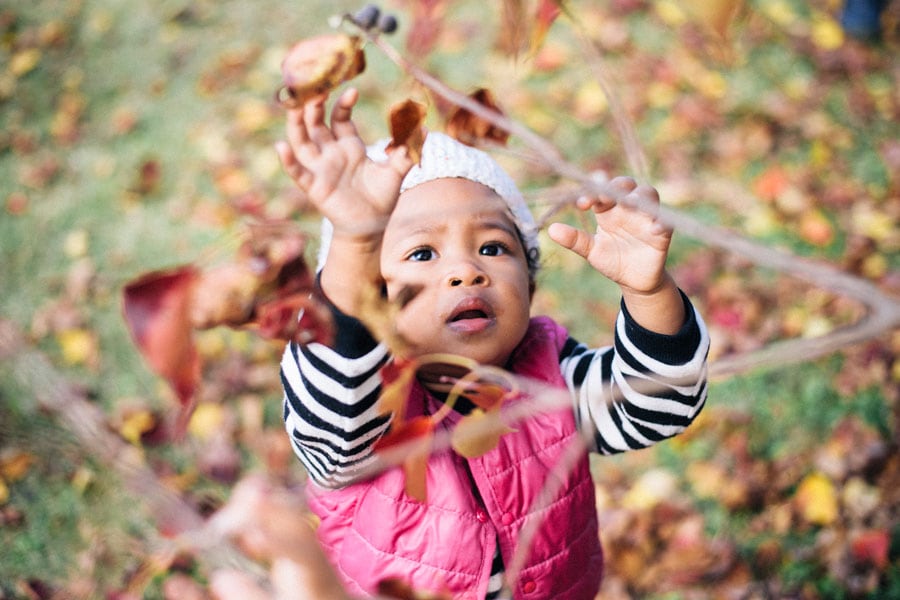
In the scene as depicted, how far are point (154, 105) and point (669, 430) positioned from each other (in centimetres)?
283

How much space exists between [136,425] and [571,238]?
1.77 meters

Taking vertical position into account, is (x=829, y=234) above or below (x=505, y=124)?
below

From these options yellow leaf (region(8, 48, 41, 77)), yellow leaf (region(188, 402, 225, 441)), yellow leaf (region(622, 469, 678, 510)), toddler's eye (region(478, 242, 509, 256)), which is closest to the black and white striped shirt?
toddler's eye (region(478, 242, 509, 256))

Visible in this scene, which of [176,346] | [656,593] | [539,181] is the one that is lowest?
[656,593]

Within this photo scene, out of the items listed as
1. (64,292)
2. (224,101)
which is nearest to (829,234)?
(224,101)

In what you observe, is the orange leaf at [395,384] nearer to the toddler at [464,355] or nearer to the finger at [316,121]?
the toddler at [464,355]

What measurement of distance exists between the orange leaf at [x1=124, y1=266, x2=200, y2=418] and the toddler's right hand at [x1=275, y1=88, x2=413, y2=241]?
192 millimetres

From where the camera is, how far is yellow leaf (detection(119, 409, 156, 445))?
2.39m

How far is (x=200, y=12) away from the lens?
145 inches

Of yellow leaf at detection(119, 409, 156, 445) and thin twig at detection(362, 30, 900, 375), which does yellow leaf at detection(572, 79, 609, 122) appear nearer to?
yellow leaf at detection(119, 409, 156, 445)

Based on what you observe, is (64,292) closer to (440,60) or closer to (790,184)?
(440,60)

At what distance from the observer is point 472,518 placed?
1.25 meters

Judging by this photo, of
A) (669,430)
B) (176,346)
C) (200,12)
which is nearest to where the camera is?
(176,346)

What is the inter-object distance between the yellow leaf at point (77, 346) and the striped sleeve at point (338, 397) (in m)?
1.67
